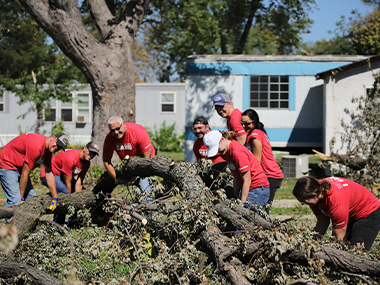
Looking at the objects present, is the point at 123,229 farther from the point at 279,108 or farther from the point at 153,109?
the point at 153,109

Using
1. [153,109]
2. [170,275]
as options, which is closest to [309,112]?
[153,109]

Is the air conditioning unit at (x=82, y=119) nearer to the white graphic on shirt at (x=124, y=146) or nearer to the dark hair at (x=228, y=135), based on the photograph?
the white graphic on shirt at (x=124, y=146)

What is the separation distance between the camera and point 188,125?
44.3ft

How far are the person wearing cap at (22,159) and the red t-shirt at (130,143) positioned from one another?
0.68 m

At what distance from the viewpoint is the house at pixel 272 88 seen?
13.3 metres

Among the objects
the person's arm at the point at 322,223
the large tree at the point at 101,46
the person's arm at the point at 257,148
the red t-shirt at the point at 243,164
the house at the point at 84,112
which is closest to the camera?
the person's arm at the point at 322,223

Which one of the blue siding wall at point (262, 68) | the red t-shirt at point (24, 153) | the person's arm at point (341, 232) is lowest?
the person's arm at point (341, 232)

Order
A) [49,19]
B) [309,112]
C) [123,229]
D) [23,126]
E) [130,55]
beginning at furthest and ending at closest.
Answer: [23,126] < [309,112] < [130,55] < [49,19] < [123,229]

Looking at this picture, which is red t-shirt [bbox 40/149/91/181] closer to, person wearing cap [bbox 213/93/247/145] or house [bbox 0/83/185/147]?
person wearing cap [bbox 213/93/247/145]

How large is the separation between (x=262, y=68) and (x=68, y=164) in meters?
9.98

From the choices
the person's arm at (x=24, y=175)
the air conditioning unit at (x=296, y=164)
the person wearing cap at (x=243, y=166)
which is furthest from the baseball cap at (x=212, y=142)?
the air conditioning unit at (x=296, y=164)

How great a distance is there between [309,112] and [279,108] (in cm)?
119

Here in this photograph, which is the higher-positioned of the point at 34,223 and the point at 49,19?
the point at 49,19

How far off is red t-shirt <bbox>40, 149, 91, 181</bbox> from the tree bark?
8.26 ft
